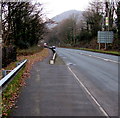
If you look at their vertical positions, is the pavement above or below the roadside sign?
below

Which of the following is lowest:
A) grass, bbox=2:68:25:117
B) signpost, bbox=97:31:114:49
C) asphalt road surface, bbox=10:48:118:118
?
asphalt road surface, bbox=10:48:118:118

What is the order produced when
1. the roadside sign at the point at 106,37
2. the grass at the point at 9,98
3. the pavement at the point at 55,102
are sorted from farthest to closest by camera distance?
the roadside sign at the point at 106,37 < the grass at the point at 9,98 < the pavement at the point at 55,102

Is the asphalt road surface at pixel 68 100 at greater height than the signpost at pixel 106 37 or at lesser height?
lesser

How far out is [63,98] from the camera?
282 inches

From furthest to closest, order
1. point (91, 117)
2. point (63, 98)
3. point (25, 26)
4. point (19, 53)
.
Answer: point (25, 26) → point (19, 53) → point (63, 98) → point (91, 117)

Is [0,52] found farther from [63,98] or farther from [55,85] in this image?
[63,98]

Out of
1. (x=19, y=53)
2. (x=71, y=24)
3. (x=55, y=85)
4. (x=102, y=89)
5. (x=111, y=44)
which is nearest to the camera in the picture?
(x=102, y=89)

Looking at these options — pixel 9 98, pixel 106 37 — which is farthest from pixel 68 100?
pixel 106 37

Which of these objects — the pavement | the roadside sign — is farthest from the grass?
the roadside sign

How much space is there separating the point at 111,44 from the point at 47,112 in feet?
153

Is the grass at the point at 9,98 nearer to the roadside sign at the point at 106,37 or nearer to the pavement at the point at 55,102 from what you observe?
the pavement at the point at 55,102

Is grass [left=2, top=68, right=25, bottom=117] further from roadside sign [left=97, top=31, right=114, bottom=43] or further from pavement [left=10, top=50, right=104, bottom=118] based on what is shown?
roadside sign [left=97, top=31, right=114, bottom=43]

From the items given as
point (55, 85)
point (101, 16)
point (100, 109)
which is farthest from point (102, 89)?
point (101, 16)

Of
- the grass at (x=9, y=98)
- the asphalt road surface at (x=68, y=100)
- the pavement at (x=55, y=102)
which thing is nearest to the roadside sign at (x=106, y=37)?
the asphalt road surface at (x=68, y=100)
